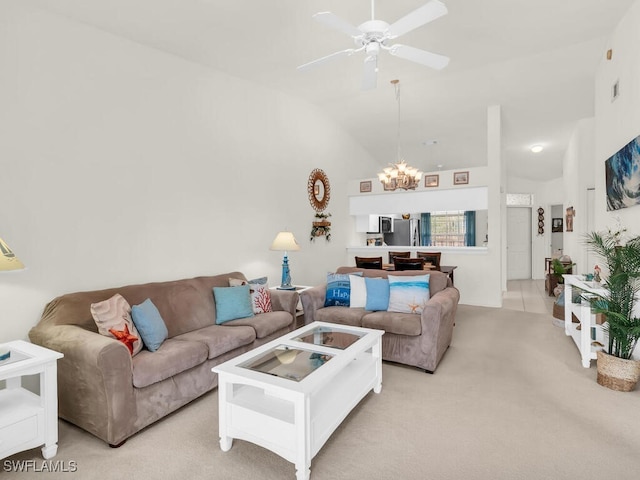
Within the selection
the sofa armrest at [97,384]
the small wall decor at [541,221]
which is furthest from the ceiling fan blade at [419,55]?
the small wall decor at [541,221]

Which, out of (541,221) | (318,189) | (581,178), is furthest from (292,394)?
(541,221)

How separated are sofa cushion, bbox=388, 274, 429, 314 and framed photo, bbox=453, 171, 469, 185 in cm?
323

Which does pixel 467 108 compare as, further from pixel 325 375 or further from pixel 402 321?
pixel 325 375

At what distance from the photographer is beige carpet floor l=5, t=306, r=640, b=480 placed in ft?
6.52

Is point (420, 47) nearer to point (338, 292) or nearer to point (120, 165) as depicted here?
point (338, 292)

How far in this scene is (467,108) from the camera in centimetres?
608

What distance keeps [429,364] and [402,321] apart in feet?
1.43

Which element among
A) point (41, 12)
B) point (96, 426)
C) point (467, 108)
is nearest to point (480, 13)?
point (467, 108)

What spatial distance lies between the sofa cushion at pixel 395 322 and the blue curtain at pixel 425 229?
22.5ft

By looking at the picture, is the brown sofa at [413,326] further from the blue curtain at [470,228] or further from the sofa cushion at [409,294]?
the blue curtain at [470,228]

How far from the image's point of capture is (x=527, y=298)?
6.88m

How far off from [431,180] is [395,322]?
4109 mm

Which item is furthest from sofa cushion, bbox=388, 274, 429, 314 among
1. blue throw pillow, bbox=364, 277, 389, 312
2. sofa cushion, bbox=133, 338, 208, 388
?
sofa cushion, bbox=133, 338, 208, 388

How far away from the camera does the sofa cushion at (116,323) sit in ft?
8.48
